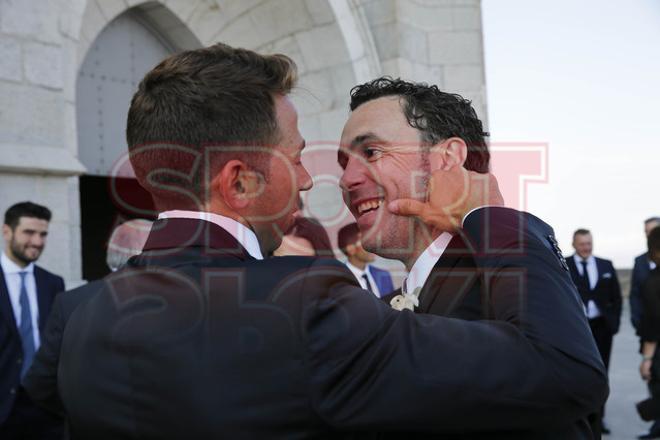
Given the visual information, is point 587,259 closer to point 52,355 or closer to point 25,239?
point 25,239

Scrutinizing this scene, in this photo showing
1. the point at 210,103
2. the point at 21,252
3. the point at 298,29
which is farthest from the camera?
the point at 298,29

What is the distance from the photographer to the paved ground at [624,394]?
608 centimetres

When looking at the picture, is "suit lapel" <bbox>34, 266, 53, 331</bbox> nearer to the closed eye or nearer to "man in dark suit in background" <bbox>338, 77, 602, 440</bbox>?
"man in dark suit in background" <bbox>338, 77, 602, 440</bbox>

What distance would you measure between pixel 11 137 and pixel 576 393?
11.5 ft

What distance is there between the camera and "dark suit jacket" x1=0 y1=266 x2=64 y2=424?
11.9ft

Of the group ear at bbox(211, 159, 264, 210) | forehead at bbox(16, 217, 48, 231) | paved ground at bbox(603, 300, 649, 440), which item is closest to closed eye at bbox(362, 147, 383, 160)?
ear at bbox(211, 159, 264, 210)

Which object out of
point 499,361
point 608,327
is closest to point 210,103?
point 499,361

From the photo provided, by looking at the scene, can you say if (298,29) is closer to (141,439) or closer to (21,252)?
(21,252)

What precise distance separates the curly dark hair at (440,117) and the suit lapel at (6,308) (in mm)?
2654

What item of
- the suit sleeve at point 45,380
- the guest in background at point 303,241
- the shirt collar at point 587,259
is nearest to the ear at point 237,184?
the suit sleeve at point 45,380

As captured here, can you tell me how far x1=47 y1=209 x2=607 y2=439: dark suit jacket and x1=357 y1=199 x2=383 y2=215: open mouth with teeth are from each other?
671 millimetres

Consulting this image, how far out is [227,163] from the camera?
129cm

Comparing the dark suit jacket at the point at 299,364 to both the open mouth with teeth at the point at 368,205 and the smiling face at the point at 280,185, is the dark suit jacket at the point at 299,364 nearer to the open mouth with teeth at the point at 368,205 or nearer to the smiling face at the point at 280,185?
the smiling face at the point at 280,185

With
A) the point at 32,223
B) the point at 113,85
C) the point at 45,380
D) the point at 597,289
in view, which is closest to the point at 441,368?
the point at 45,380
